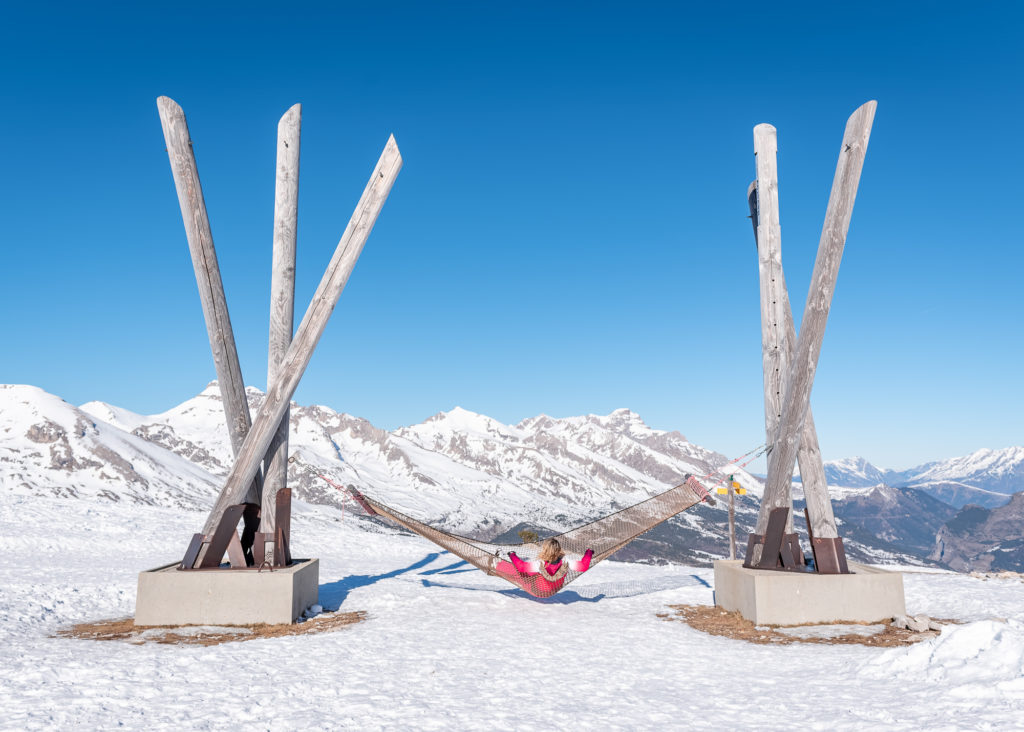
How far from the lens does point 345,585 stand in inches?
498

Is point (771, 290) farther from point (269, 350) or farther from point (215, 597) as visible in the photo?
point (215, 597)

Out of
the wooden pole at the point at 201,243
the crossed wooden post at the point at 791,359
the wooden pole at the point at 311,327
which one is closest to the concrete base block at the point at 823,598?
the crossed wooden post at the point at 791,359

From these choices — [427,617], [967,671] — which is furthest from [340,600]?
[967,671]

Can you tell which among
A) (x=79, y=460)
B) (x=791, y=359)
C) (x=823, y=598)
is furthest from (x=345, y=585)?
(x=79, y=460)

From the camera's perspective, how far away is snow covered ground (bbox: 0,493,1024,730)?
17.3ft

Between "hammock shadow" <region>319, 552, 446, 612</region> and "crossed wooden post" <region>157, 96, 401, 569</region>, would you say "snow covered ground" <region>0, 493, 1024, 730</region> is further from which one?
"crossed wooden post" <region>157, 96, 401, 569</region>

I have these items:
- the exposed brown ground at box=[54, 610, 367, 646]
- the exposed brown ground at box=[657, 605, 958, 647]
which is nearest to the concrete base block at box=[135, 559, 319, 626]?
the exposed brown ground at box=[54, 610, 367, 646]

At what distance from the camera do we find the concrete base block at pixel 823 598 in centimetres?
930

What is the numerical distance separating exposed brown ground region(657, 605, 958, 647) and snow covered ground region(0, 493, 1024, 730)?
397mm

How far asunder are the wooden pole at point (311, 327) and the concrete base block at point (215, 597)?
942 mm

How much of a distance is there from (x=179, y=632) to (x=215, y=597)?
58 cm

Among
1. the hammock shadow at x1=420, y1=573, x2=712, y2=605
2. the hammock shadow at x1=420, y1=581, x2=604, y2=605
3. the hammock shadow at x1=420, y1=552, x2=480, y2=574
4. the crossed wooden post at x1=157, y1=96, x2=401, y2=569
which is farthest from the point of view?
the hammock shadow at x1=420, y1=552, x2=480, y2=574

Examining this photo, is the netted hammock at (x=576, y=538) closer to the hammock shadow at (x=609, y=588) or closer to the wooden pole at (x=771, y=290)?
the hammock shadow at (x=609, y=588)

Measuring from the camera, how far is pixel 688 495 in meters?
11.9
